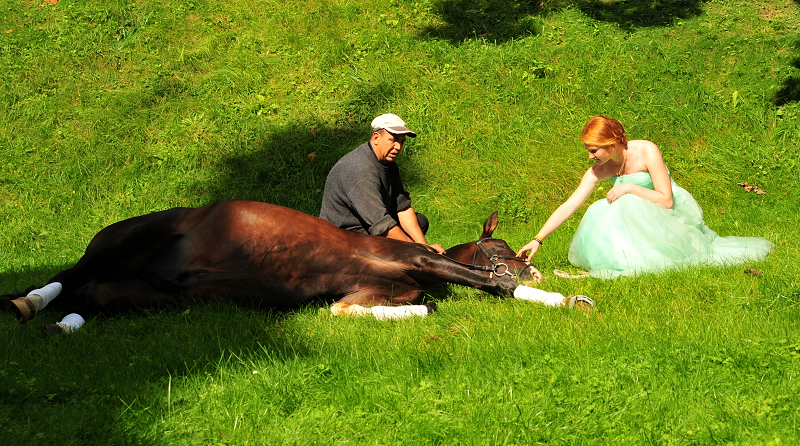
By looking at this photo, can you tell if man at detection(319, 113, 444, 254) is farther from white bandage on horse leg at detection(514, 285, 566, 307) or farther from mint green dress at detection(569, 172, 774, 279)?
mint green dress at detection(569, 172, 774, 279)

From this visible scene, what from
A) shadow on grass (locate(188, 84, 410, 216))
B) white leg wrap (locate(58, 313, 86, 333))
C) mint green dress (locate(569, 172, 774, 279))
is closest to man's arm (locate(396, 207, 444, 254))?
mint green dress (locate(569, 172, 774, 279))

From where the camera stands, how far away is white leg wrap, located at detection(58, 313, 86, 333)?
4711 mm

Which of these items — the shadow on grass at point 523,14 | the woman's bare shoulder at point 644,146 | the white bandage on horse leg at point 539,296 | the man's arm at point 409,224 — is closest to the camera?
the white bandage on horse leg at point 539,296

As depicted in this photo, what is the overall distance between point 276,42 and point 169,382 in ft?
30.0

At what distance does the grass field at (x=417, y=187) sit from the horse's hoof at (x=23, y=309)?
12 centimetres

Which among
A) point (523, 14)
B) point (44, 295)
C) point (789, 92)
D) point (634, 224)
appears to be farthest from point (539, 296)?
point (523, 14)

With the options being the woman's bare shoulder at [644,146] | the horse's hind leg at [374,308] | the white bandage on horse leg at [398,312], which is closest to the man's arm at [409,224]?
the horse's hind leg at [374,308]

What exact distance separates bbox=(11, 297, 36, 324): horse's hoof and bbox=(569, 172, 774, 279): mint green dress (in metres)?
4.39

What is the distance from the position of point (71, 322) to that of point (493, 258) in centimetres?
321

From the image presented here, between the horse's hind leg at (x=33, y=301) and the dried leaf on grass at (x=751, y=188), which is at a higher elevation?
the horse's hind leg at (x=33, y=301)

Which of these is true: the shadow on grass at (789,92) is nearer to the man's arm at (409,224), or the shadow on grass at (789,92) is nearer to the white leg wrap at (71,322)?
the man's arm at (409,224)

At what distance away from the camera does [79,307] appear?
5.10 m

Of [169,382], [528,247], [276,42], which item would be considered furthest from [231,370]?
[276,42]

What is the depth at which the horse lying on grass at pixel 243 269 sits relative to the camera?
16.5ft
